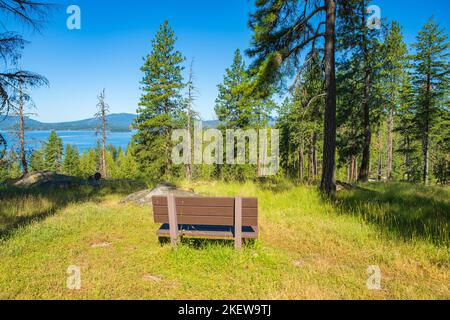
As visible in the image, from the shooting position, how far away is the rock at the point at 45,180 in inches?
495

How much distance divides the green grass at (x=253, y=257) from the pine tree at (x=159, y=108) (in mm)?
18683

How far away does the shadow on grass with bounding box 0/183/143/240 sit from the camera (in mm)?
6445

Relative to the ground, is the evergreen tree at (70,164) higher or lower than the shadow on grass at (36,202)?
lower

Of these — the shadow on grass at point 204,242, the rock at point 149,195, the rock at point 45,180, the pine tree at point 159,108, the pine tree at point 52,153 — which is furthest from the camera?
the pine tree at point 52,153

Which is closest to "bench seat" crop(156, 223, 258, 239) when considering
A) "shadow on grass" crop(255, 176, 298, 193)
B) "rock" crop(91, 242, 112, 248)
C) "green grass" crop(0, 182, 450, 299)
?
"green grass" crop(0, 182, 450, 299)

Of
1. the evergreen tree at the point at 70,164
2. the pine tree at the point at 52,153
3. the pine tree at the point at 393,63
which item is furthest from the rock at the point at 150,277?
the evergreen tree at the point at 70,164

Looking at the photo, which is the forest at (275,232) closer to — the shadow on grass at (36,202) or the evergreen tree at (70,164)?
the shadow on grass at (36,202)

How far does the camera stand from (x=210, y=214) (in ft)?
14.9

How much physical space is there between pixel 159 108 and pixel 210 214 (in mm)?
22779

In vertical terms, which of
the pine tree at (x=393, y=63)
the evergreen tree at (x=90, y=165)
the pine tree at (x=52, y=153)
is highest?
the pine tree at (x=393, y=63)

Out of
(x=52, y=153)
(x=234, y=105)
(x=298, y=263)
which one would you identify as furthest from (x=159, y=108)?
(x=52, y=153)

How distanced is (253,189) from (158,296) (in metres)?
7.15

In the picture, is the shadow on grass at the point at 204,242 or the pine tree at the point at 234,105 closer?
the shadow on grass at the point at 204,242

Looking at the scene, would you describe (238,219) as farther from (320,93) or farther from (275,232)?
(320,93)
